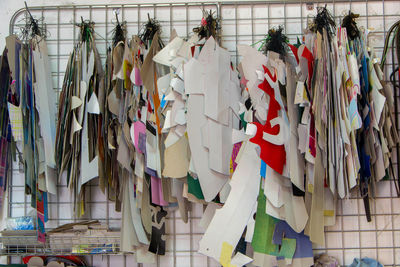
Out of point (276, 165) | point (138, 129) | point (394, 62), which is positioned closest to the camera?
point (276, 165)

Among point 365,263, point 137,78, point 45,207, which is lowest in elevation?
point 365,263

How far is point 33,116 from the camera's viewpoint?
1.61 meters

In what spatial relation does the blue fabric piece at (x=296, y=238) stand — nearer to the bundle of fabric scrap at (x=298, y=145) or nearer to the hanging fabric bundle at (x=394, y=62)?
the bundle of fabric scrap at (x=298, y=145)

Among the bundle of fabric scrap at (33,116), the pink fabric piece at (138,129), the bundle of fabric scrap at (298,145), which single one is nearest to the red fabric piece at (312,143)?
the bundle of fabric scrap at (298,145)

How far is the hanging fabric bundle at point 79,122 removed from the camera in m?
1.60

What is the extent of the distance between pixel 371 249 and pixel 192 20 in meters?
1.28

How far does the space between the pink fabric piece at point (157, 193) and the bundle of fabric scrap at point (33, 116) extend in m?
0.42

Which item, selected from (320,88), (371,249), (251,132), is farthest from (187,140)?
(371,249)

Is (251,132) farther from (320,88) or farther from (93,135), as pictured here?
(93,135)

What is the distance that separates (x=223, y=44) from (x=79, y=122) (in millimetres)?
708

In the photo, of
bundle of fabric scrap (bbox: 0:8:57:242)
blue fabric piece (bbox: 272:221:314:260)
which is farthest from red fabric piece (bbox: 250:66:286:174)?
bundle of fabric scrap (bbox: 0:8:57:242)

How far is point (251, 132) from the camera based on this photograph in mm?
1460

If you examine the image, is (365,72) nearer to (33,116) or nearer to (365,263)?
(365,263)

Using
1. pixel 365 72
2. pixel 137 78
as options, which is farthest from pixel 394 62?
pixel 137 78
